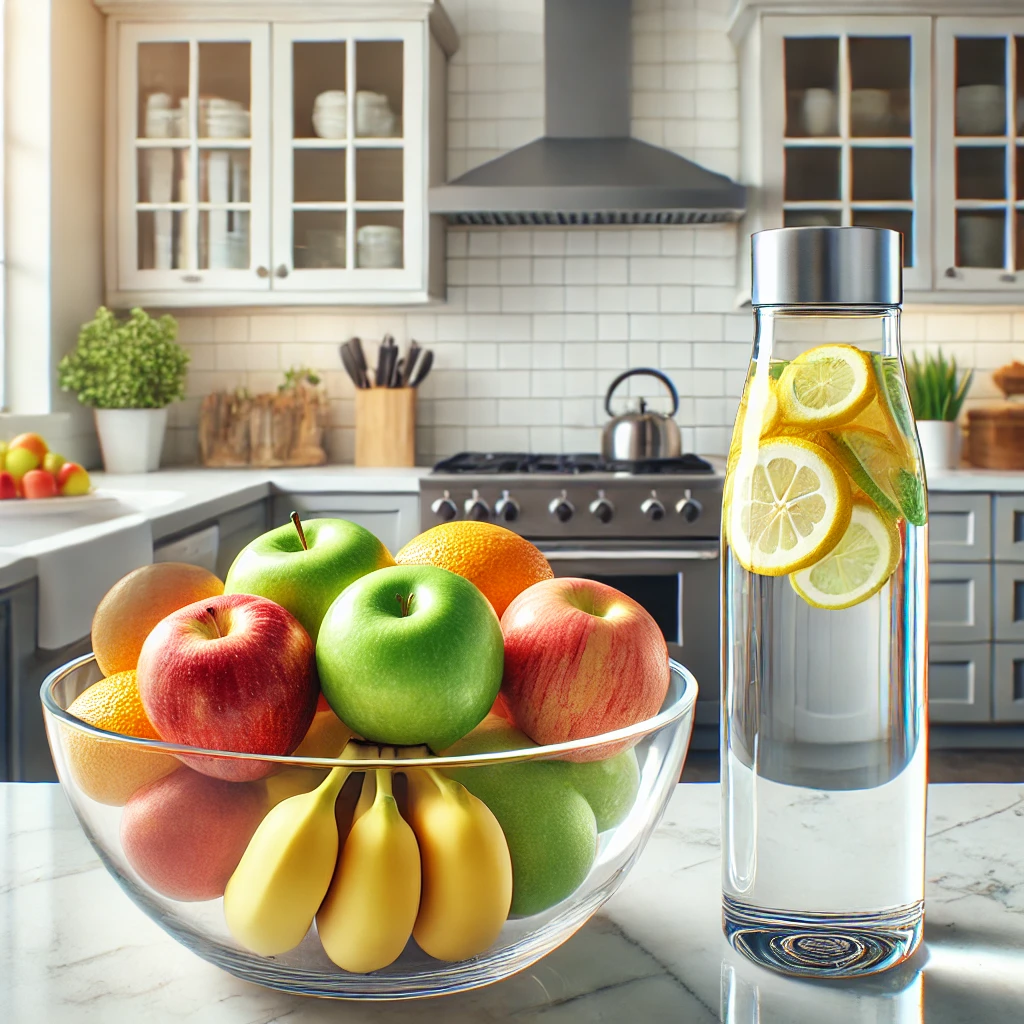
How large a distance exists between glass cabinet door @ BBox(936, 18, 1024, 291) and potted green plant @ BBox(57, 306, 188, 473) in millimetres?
2460

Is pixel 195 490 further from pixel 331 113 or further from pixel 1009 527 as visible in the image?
pixel 1009 527

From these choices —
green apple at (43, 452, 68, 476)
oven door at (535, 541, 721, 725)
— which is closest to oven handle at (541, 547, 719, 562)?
oven door at (535, 541, 721, 725)

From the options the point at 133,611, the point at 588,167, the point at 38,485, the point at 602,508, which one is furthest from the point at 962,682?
the point at 133,611

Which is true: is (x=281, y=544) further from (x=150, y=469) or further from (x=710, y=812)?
(x=150, y=469)

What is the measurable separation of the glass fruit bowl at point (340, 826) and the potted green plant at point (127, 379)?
3085 millimetres

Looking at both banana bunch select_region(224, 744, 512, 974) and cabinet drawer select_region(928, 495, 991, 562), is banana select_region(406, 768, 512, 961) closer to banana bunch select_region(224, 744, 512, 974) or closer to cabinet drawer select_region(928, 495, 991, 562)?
banana bunch select_region(224, 744, 512, 974)

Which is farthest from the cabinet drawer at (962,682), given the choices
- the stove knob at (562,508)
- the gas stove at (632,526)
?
the stove knob at (562,508)

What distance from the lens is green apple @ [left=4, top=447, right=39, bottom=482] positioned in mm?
2348

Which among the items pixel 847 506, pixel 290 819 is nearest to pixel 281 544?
pixel 290 819

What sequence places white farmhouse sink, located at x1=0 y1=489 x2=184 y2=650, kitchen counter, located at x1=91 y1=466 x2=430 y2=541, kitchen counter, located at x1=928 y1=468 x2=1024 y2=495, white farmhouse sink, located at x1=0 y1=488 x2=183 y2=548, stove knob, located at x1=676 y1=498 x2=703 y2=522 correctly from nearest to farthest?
Result: white farmhouse sink, located at x1=0 y1=489 x2=184 y2=650, white farmhouse sink, located at x1=0 y1=488 x2=183 y2=548, kitchen counter, located at x1=91 y1=466 x2=430 y2=541, stove knob, located at x1=676 y1=498 x2=703 y2=522, kitchen counter, located at x1=928 y1=468 x2=1024 y2=495

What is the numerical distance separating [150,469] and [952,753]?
2.67m

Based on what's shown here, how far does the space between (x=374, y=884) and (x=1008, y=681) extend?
128 inches

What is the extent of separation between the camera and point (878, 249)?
494mm

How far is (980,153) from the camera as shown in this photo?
3480mm
